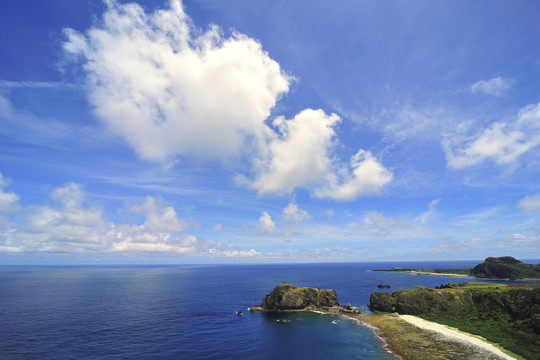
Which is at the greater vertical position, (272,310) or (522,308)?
(522,308)

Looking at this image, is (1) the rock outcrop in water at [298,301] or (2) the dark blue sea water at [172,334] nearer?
(2) the dark blue sea water at [172,334]

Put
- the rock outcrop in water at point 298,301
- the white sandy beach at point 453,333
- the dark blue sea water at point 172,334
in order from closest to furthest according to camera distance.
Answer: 1. the white sandy beach at point 453,333
2. the dark blue sea water at point 172,334
3. the rock outcrop in water at point 298,301

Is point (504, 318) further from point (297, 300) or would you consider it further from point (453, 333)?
point (297, 300)

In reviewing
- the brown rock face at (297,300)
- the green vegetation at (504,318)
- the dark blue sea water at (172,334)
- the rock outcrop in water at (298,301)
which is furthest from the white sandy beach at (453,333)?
the brown rock face at (297,300)

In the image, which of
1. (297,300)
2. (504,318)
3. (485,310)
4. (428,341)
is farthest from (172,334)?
(485,310)

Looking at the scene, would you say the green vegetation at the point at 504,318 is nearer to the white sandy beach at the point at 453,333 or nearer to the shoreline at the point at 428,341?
the white sandy beach at the point at 453,333

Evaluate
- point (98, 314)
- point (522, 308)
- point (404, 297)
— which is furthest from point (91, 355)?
point (522, 308)

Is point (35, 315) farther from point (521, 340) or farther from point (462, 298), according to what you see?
point (462, 298)
